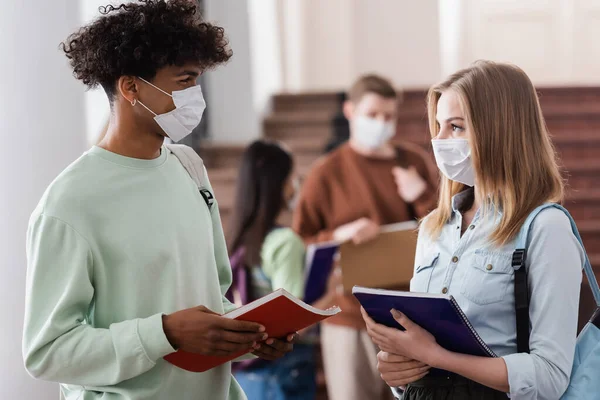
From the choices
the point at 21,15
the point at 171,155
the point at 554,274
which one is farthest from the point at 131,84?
the point at 554,274

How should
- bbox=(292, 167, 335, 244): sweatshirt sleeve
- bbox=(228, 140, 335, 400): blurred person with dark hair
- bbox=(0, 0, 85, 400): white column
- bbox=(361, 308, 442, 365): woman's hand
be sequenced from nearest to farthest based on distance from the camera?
bbox=(361, 308, 442, 365): woman's hand, bbox=(0, 0, 85, 400): white column, bbox=(228, 140, 335, 400): blurred person with dark hair, bbox=(292, 167, 335, 244): sweatshirt sleeve

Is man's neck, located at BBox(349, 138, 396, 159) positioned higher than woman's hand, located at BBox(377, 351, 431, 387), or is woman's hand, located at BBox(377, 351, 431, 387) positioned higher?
man's neck, located at BBox(349, 138, 396, 159)

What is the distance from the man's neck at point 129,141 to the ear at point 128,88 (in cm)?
6

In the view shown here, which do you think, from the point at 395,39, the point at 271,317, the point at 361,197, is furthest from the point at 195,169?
the point at 395,39

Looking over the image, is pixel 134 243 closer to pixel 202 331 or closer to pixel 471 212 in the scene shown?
pixel 202 331

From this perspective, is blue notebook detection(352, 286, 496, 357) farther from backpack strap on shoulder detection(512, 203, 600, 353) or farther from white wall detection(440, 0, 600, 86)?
white wall detection(440, 0, 600, 86)

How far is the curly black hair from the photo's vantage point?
1661mm

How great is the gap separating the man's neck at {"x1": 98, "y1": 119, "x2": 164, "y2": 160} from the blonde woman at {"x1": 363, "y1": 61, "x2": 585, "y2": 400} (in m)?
0.59

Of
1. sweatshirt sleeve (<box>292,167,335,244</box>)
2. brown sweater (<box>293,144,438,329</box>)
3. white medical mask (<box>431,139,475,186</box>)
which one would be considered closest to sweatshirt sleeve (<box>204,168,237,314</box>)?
white medical mask (<box>431,139,475,186</box>)

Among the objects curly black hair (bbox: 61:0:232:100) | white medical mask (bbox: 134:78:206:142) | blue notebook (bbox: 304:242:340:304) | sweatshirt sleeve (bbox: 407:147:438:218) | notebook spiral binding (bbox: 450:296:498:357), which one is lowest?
blue notebook (bbox: 304:242:340:304)

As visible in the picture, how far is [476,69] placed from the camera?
1738 mm

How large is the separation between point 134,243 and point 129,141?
229 millimetres

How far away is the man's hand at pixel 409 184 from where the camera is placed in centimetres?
352

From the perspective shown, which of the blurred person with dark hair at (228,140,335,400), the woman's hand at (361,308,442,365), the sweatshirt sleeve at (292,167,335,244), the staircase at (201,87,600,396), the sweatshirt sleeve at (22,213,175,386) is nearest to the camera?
the sweatshirt sleeve at (22,213,175,386)
